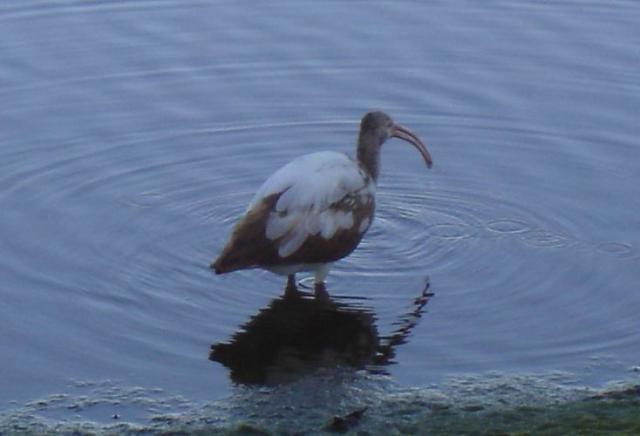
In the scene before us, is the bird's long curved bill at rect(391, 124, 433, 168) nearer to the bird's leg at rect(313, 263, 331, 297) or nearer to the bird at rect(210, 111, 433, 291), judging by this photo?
the bird at rect(210, 111, 433, 291)

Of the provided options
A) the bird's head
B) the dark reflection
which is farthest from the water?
the bird's head

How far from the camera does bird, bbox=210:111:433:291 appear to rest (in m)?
11.7

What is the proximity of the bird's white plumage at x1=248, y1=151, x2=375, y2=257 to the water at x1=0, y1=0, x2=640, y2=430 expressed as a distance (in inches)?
19.6

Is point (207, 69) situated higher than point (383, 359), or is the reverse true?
point (207, 69)

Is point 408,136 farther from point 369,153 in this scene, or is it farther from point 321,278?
point 321,278

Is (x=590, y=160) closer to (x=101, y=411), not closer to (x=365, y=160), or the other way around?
(x=365, y=160)

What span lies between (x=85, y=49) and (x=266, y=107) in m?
2.57

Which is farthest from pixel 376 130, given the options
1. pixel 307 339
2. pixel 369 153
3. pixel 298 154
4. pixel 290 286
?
pixel 307 339

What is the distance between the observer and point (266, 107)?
15.8 metres

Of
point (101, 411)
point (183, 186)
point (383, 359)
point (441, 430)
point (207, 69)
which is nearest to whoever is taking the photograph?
point (441, 430)

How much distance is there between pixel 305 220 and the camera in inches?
468

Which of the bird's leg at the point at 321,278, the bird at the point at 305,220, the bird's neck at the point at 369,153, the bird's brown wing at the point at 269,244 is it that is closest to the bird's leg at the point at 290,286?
the bird at the point at 305,220

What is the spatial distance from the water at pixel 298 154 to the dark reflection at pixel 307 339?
8 cm

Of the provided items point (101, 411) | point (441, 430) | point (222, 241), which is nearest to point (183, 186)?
point (222, 241)
